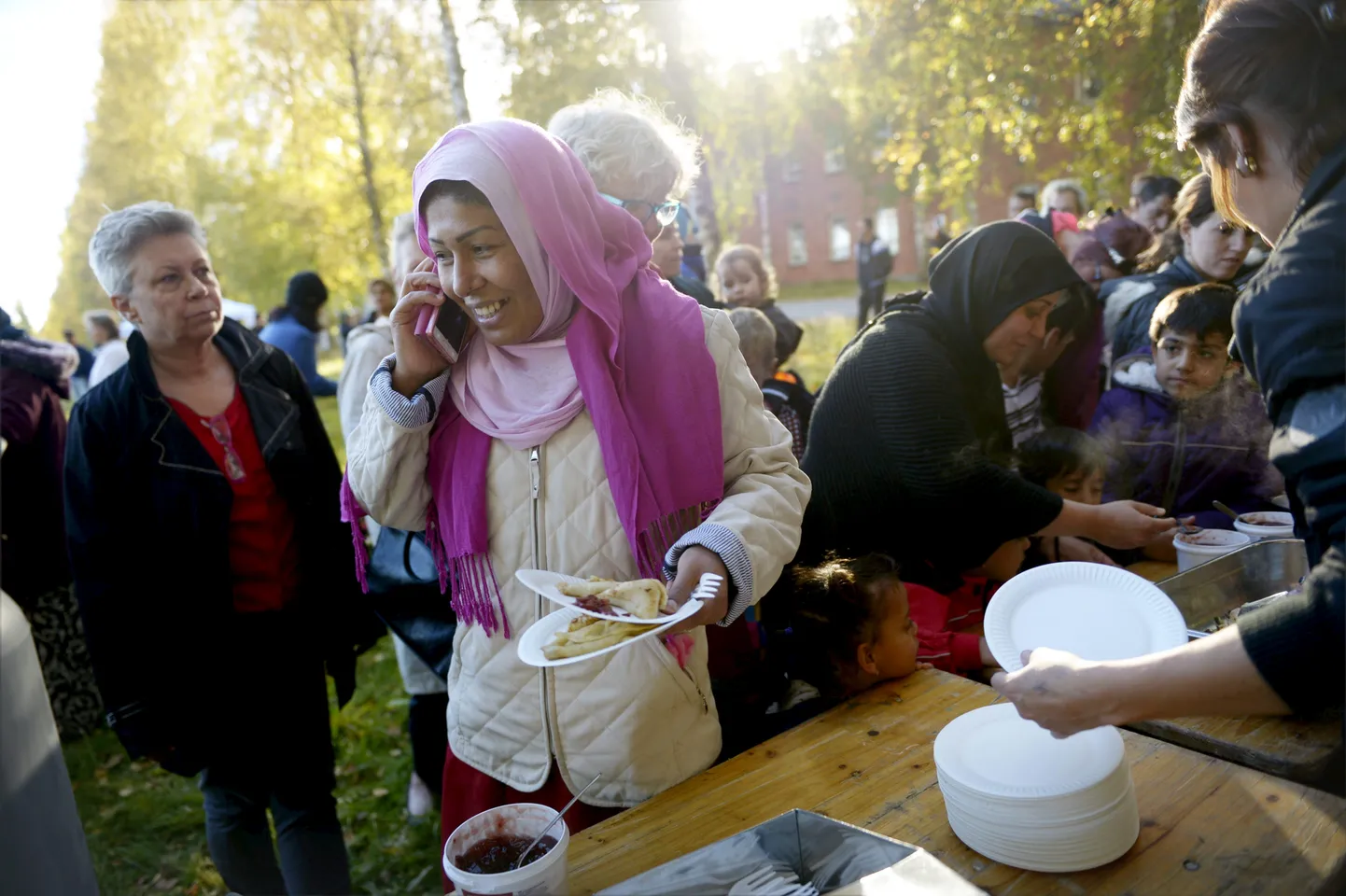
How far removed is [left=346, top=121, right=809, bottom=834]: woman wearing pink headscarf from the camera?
1.67 m

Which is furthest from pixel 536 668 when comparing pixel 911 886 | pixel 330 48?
pixel 330 48

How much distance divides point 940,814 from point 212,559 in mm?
2013

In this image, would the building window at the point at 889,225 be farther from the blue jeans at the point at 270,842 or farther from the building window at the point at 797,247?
the blue jeans at the point at 270,842

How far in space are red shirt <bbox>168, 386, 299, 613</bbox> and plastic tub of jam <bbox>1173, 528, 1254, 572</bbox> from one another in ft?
8.51

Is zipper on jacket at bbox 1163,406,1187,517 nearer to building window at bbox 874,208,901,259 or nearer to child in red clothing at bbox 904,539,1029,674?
→ child in red clothing at bbox 904,539,1029,674

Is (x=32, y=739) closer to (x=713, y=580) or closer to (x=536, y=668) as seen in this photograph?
(x=536, y=668)

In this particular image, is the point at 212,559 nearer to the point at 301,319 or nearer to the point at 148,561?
the point at 148,561

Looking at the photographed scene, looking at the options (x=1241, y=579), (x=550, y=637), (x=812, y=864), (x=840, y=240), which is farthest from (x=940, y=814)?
(x=840, y=240)

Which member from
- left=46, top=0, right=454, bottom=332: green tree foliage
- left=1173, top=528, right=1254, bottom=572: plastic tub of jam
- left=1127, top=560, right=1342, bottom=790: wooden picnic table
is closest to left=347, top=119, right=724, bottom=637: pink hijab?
left=1127, top=560, right=1342, bottom=790: wooden picnic table

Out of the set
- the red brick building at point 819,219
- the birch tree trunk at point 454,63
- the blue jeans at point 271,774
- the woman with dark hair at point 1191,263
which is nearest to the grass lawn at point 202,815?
the blue jeans at point 271,774

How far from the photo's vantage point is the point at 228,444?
2629 millimetres

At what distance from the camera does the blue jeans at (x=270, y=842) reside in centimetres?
267

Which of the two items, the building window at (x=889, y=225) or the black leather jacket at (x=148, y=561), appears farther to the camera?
the building window at (x=889, y=225)

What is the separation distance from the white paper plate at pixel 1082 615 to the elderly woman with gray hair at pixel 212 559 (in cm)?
197
